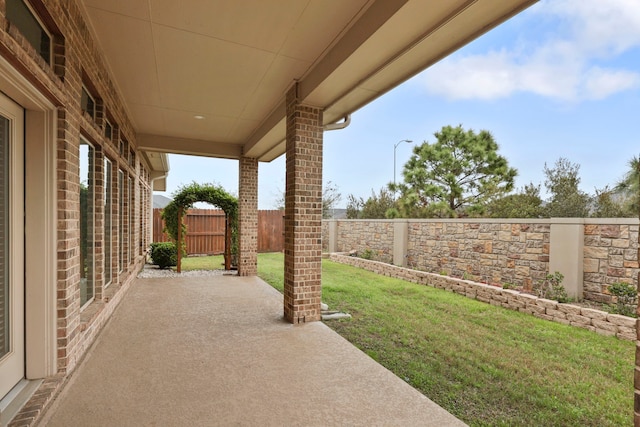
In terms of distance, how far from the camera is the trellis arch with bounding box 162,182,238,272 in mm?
8398

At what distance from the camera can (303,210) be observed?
4254 mm

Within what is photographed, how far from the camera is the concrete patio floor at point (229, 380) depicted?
2236 mm

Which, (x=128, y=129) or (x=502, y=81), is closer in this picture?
(x=128, y=129)

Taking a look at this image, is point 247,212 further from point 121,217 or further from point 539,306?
point 539,306

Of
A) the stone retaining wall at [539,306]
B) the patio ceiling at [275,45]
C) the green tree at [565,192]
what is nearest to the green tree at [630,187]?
the green tree at [565,192]

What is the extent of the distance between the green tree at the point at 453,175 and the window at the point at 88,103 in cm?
1227

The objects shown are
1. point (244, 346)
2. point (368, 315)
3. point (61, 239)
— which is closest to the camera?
point (61, 239)

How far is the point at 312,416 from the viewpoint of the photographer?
2260 mm

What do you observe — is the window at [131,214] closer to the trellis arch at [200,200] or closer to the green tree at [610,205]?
the trellis arch at [200,200]

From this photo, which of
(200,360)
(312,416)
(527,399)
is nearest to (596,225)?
(527,399)

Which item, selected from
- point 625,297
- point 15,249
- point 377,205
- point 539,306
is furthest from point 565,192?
point 15,249

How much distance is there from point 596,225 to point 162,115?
7141mm

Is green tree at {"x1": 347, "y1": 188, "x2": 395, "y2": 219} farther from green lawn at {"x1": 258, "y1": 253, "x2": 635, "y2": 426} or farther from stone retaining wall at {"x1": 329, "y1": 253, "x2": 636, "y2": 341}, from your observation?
green lawn at {"x1": 258, "y1": 253, "x2": 635, "y2": 426}

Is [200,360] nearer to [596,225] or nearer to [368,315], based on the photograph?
[368,315]
